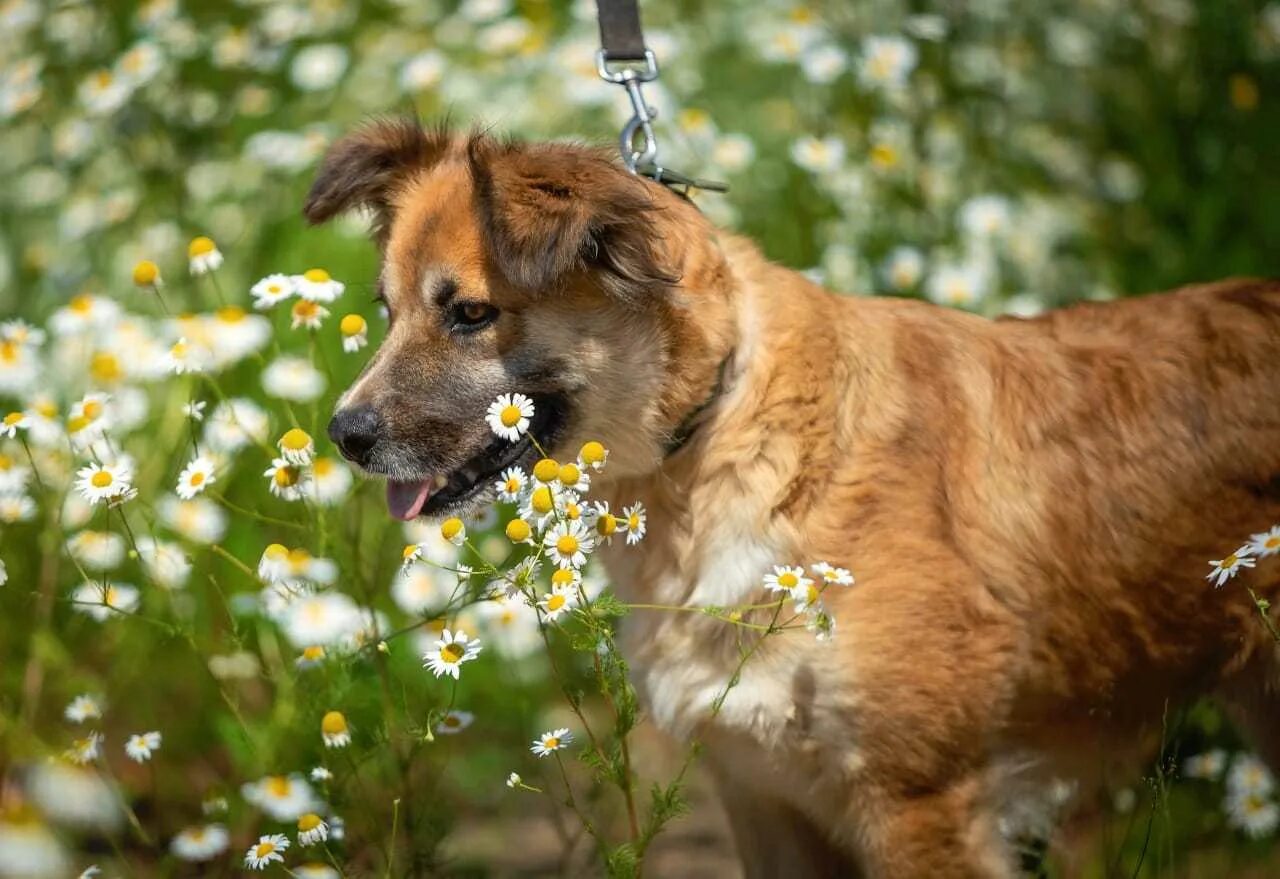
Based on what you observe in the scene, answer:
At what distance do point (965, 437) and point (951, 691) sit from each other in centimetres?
55

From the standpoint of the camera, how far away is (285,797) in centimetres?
291

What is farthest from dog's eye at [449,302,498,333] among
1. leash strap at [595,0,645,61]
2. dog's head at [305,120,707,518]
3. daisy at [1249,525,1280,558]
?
daisy at [1249,525,1280,558]

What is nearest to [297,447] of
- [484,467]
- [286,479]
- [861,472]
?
[286,479]

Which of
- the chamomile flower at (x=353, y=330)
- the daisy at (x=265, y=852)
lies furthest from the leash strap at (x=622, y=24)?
the daisy at (x=265, y=852)

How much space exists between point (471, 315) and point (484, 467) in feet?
1.02

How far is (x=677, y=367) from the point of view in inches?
114

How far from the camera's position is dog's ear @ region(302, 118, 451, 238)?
327cm

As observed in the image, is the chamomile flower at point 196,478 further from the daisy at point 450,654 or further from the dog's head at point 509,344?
the daisy at point 450,654

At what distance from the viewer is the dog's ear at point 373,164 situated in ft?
10.7

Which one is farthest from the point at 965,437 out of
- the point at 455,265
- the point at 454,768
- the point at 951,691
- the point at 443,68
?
the point at 443,68

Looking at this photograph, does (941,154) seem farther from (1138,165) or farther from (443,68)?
(443,68)

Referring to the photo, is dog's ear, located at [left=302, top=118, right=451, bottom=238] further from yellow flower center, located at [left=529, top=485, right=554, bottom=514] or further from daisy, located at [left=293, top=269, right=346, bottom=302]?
yellow flower center, located at [left=529, top=485, right=554, bottom=514]

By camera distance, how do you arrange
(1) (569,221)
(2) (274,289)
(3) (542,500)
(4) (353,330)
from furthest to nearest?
1. (2) (274,289)
2. (4) (353,330)
3. (1) (569,221)
4. (3) (542,500)

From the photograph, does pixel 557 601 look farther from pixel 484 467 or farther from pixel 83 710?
pixel 83 710
